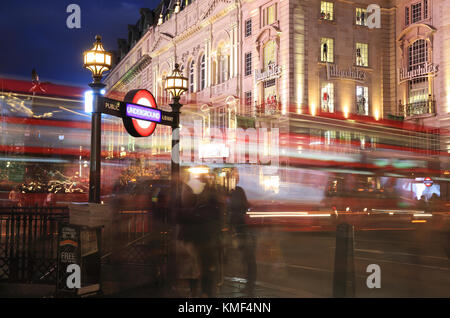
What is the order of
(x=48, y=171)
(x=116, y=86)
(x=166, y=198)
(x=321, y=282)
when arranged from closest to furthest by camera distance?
(x=321, y=282) → (x=166, y=198) → (x=48, y=171) → (x=116, y=86)

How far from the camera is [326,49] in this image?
3419cm

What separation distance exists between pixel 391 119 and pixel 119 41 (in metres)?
59.2

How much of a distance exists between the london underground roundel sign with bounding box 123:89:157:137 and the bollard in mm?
4365

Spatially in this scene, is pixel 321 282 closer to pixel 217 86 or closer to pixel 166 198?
pixel 166 198

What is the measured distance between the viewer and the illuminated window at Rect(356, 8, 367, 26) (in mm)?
35656

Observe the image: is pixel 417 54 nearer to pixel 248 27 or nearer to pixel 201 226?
pixel 248 27

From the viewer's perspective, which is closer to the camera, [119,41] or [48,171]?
[48,171]

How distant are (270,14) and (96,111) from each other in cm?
2889

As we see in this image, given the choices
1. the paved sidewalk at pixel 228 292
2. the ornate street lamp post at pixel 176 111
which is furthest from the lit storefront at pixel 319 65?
the paved sidewalk at pixel 228 292

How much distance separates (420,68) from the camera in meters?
33.7

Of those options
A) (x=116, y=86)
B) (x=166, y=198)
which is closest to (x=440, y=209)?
(x=166, y=198)

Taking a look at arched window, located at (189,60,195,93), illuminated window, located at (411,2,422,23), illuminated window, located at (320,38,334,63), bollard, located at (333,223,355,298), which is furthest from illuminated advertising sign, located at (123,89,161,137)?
arched window, located at (189,60,195,93)
